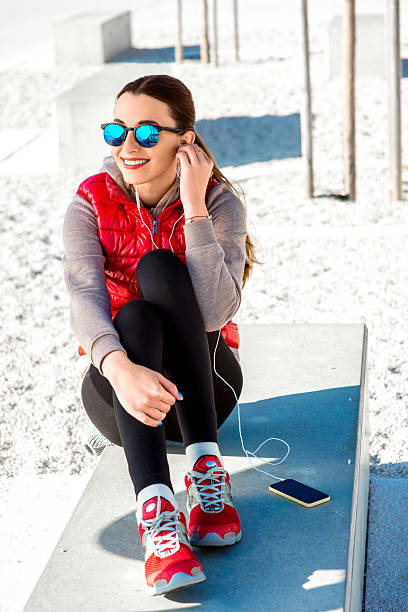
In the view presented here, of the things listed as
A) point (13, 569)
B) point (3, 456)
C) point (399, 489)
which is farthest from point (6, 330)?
point (399, 489)

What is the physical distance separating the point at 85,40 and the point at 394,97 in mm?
9075

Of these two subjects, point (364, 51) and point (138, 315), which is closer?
point (138, 315)

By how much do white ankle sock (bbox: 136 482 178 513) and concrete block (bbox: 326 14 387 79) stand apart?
33.2 ft

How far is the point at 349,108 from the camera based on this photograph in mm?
6453

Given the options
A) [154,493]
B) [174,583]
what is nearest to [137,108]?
[154,493]

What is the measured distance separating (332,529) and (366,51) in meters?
10.3

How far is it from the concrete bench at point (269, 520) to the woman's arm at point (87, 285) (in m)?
0.43

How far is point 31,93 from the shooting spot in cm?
1169

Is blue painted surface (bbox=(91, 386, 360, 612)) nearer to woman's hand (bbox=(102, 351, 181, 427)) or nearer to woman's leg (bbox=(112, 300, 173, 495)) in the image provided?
woman's leg (bbox=(112, 300, 173, 495))

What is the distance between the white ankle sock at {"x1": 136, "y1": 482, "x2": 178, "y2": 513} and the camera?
2.05 metres

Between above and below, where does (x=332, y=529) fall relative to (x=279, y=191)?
above

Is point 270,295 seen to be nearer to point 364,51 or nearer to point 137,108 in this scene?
point 137,108

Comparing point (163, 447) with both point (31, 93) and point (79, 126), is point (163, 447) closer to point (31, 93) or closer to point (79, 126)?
point (79, 126)

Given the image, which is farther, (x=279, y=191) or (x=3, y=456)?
(x=279, y=191)
